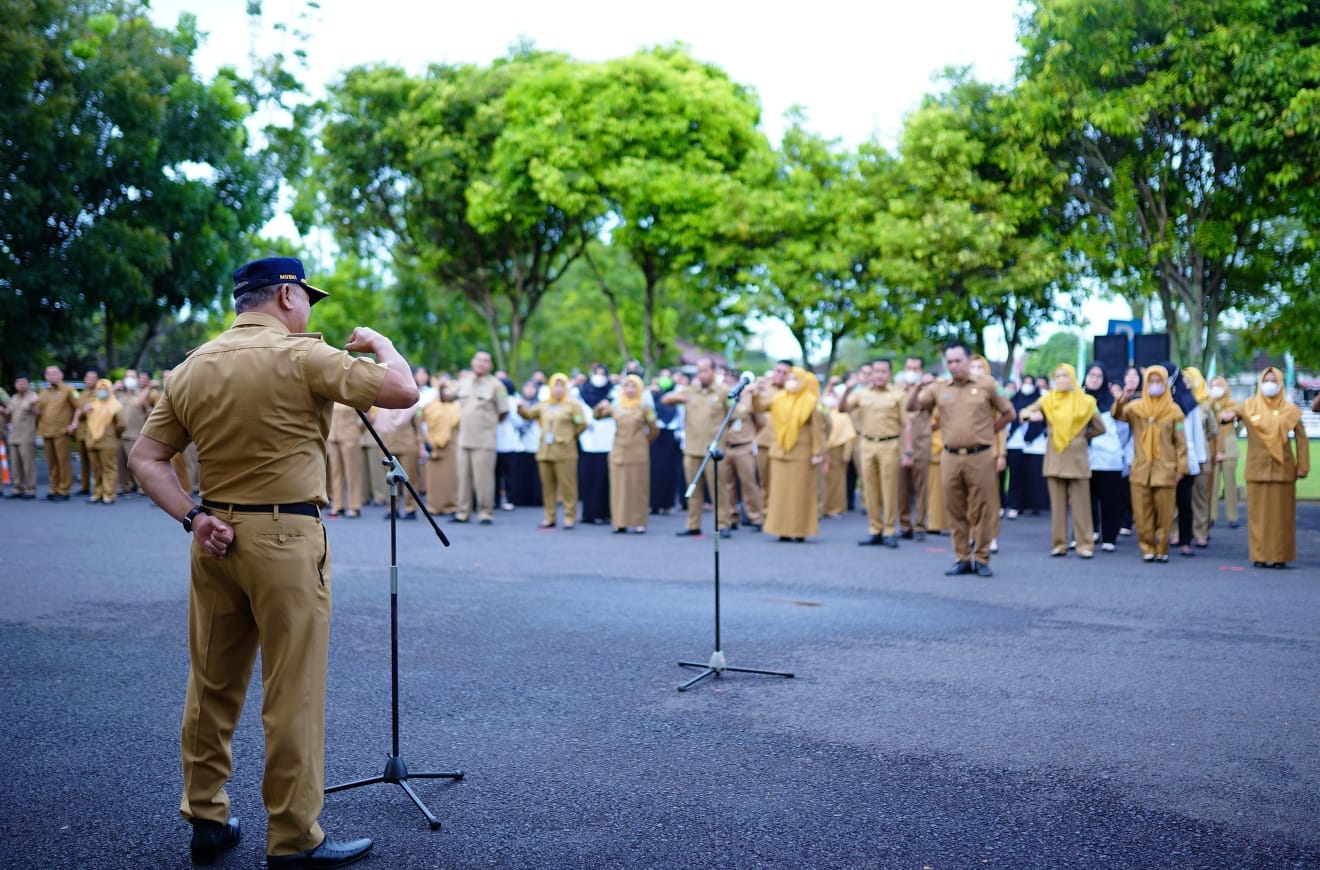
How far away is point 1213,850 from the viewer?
4.35 m

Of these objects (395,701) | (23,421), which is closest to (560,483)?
(23,421)

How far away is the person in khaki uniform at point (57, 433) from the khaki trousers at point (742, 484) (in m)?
12.0

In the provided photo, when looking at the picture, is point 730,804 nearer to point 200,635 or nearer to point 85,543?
point 200,635

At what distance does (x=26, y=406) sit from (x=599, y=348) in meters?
37.2

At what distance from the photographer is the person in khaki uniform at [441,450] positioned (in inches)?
682

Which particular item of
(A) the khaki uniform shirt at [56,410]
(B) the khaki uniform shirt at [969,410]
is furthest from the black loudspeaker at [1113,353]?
(A) the khaki uniform shirt at [56,410]

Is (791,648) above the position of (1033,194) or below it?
below

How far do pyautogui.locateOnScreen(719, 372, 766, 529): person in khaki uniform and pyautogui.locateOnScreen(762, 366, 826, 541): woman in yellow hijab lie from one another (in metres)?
1.43

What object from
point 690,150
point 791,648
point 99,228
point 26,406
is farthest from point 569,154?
point 791,648

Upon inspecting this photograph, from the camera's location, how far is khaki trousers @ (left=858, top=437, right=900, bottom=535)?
14.2 m

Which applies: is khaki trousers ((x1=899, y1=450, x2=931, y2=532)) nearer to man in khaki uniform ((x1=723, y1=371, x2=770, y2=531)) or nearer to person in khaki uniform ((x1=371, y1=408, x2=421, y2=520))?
man in khaki uniform ((x1=723, y1=371, x2=770, y2=531))

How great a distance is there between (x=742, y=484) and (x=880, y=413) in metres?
2.93

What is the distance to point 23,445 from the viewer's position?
832 inches

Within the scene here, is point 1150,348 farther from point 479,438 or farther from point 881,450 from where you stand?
point 479,438
